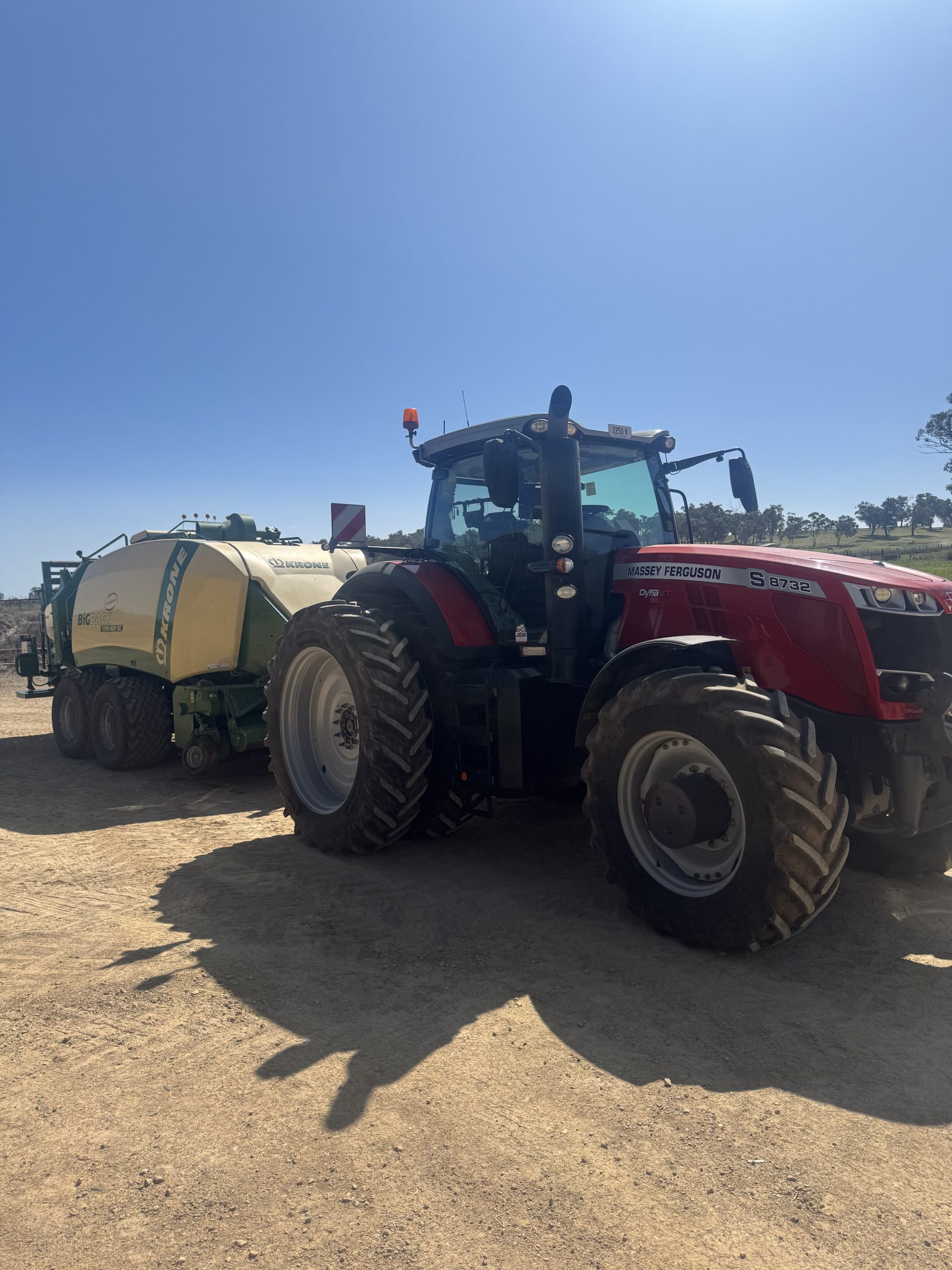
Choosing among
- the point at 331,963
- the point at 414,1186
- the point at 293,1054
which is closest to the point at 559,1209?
the point at 414,1186

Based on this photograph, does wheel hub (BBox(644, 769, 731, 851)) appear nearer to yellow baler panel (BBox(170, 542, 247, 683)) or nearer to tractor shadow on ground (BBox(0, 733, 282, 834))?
tractor shadow on ground (BBox(0, 733, 282, 834))

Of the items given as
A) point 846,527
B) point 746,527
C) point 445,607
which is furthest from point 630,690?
point 846,527

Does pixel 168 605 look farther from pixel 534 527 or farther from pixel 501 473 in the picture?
pixel 501 473

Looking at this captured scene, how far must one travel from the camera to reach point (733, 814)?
3598mm

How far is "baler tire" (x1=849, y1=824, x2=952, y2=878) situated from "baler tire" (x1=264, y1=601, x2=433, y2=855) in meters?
2.45

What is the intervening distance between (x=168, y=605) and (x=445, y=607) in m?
4.60

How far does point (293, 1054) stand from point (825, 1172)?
1.76 metres

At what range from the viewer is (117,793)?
7.81 metres

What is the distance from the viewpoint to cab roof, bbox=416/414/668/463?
526cm

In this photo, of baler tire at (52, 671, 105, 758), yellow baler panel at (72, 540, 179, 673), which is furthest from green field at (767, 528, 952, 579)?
baler tire at (52, 671, 105, 758)

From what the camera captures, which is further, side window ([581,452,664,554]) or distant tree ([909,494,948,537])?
distant tree ([909,494,948,537])

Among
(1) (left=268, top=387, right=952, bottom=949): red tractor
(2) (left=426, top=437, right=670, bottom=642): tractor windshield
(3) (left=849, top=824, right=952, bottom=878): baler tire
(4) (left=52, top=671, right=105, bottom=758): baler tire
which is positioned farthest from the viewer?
(4) (left=52, top=671, right=105, bottom=758): baler tire

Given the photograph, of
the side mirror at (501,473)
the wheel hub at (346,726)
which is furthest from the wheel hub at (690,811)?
the wheel hub at (346,726)

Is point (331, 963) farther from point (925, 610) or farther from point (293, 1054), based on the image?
point (925, 610)
